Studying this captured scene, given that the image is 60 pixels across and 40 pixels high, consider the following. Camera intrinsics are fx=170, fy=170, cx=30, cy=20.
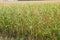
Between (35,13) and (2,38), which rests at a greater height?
(35,13)

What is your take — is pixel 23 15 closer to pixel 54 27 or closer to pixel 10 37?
pixel 10 37

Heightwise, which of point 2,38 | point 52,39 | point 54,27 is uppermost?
point 54,27

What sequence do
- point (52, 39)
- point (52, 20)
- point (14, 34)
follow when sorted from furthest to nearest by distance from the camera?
point (14, 34), point (52, 20), point (52, 39)

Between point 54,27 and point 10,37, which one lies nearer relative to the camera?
point 54,27

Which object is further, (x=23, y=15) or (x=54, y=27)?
(x=23, y=15)

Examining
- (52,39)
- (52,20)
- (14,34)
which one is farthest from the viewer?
(14,34)

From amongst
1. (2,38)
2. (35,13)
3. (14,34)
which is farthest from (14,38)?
(35,13)

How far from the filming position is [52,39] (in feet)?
11.4

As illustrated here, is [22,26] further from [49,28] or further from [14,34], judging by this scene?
[49,28]

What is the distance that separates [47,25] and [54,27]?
0.18m

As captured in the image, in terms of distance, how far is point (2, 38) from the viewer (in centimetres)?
455

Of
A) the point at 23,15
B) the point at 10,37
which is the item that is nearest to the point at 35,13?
the point at 23,15

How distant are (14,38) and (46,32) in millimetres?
1120

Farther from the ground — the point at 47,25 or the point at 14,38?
the point at 47,25
